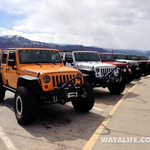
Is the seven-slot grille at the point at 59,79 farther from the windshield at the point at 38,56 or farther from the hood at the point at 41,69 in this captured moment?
the windshield at the point at 38,56

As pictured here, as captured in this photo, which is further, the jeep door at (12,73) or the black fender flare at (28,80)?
the jeep door at (12,73)

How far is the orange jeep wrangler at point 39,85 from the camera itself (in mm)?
4398

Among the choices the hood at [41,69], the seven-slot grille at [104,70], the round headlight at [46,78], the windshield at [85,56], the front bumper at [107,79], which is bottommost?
the front bumper at [107,79]

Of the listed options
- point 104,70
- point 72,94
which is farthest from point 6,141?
point 104,70

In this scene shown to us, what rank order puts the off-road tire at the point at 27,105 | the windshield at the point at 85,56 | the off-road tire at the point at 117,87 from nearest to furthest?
the off-road tire at the point at 27,105, the off-road tire at the point at 117,87, the windshield at the point at 85,56

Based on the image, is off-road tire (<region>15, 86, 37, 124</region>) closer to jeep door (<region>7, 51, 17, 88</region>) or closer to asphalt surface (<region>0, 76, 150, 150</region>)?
asphalt surface (<region>0, 76, 150, 150</region>)

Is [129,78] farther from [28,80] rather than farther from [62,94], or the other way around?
[28,80]

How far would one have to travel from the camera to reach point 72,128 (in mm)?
4395

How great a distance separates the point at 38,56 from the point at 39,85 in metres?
1.58

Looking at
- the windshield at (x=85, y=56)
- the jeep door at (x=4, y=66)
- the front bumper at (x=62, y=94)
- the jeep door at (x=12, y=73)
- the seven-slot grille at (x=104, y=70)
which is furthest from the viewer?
the windshield at (x=85, y=56)

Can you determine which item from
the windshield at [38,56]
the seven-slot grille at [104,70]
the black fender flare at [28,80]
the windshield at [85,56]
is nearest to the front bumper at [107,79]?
the seven-slot grille at [104,70]

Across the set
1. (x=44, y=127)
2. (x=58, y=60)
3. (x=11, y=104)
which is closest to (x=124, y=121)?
(x=44, y=127)

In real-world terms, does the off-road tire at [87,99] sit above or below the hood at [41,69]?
below

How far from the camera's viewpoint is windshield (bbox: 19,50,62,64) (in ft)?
18.3
